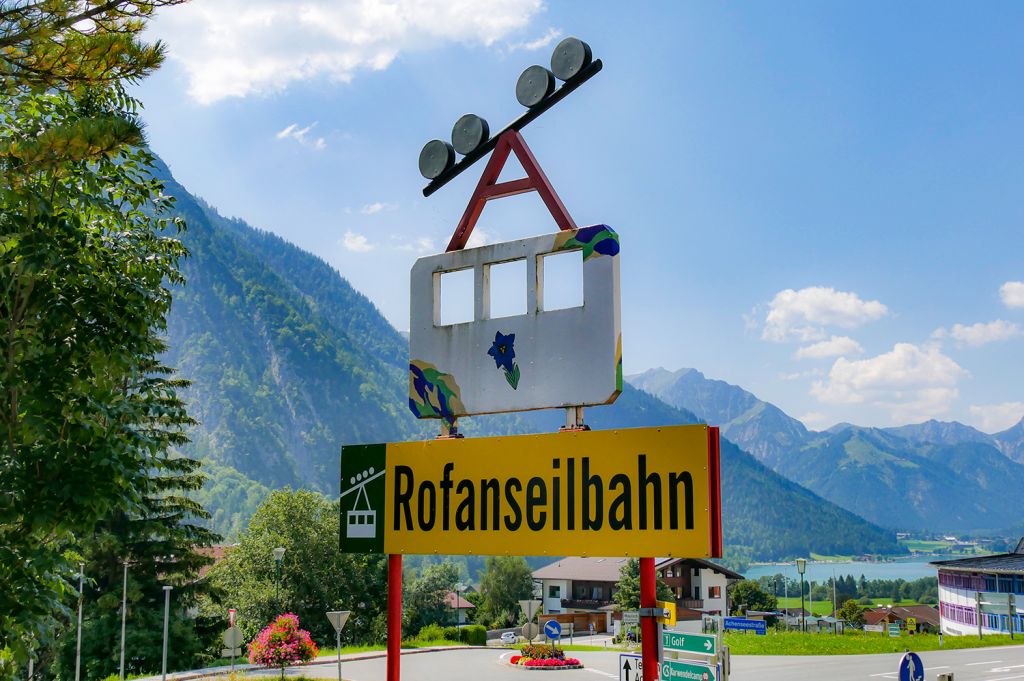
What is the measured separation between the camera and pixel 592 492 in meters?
7.61

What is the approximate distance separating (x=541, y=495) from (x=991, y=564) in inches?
2950

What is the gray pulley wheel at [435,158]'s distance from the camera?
9.65 metres

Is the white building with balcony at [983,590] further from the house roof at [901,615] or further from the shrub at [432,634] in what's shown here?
the shrub at [432,634]

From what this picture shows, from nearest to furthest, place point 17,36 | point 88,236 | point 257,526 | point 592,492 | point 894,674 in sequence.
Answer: point 592,492 < point 17,36 < point 88,236 < point 894,674 < point 257,526

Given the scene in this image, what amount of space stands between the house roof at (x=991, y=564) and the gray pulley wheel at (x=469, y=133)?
70.2 metres

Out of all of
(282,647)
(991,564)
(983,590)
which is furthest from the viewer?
(983,590)

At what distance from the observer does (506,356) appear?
866cm

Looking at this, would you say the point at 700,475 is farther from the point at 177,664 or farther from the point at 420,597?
the point at 420,597

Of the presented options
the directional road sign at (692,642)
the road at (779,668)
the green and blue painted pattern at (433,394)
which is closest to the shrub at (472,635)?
the road at (779,668)

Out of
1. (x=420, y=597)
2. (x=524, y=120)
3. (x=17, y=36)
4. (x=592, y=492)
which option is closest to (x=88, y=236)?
(x=17, y=36)

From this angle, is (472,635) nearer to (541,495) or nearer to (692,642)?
(692,642)

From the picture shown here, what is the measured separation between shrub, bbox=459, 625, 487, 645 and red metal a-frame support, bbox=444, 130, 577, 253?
51.8 meters

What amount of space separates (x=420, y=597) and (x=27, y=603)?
68.6 metres

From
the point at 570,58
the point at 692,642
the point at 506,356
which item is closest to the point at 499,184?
the point at 570,58
